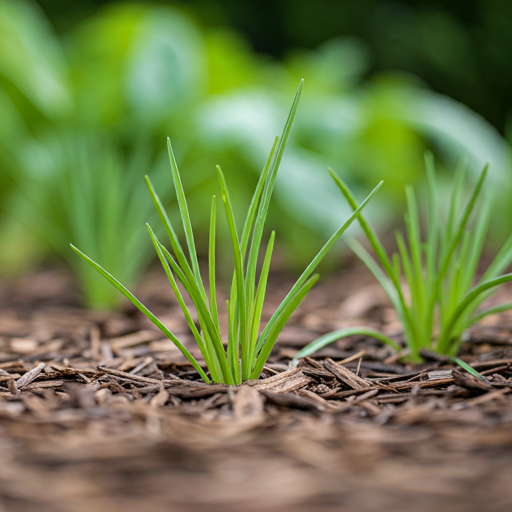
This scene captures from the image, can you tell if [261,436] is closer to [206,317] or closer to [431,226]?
[206,317]

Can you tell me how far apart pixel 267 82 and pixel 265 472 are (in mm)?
2833

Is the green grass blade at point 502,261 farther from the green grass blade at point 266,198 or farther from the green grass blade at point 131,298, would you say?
the green grass blade at point 131,298

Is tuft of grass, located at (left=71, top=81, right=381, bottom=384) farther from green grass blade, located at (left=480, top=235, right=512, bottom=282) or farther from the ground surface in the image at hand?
green grass blade, located at (left=480, top=235, right=512, bottom=282)

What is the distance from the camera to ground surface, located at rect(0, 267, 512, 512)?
374 mm

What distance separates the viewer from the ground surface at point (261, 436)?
0.37m

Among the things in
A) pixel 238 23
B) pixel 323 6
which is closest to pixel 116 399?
pixel 323 6

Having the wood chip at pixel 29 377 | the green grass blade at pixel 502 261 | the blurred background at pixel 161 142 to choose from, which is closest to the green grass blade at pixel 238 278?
the wood chip at pixel 29 377

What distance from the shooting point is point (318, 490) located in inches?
14.9

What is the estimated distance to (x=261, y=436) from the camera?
0.48 m

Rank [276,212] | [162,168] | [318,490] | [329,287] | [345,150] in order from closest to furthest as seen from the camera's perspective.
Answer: [318,490] < [162,168] < [329,287] < [276,212] < [345,150]

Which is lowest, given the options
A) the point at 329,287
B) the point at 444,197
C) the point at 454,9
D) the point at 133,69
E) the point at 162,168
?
the point at 329,287

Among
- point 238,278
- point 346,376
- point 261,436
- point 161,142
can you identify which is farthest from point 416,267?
point 161,142

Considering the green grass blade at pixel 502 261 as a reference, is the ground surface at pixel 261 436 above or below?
below

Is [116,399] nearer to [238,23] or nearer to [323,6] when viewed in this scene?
[323,6]
